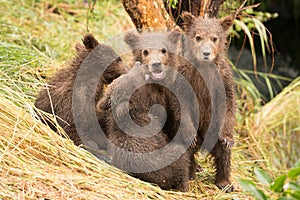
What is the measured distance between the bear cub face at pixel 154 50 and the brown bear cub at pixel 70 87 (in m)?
0.38

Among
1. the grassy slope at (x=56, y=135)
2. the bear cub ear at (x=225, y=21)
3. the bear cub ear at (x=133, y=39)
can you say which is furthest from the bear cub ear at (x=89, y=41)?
the bear cub ear at (x=225, y=21)

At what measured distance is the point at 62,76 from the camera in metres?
5.37

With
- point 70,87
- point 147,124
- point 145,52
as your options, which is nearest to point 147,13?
point 145,52

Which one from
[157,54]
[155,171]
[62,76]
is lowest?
[155,171]

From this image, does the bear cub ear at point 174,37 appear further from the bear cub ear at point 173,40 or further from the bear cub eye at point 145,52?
the bear cub eye at point 145,52

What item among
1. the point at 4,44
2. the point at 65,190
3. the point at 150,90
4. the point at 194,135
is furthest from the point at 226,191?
the point at 4,44

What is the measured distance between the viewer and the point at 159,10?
224 inches

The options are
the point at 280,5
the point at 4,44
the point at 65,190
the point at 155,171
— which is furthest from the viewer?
the point at 280,5

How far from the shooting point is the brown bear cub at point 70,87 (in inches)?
200

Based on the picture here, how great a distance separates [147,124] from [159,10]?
1.48 metres

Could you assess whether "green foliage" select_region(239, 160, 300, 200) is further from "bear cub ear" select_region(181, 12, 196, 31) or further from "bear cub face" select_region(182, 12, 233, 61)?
"bear cub ear" select_region(181, 12, 196, 31)

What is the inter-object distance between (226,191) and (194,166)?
349mm

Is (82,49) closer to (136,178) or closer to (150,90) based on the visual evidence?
(150,90)

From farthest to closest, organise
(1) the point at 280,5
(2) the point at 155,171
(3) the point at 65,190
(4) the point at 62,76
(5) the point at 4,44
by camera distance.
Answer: (1) the point at 280,5, (5) the point at 4,44, (4) the point at 62,76, (2) the point at 155,171, (3) the point at 65,190
